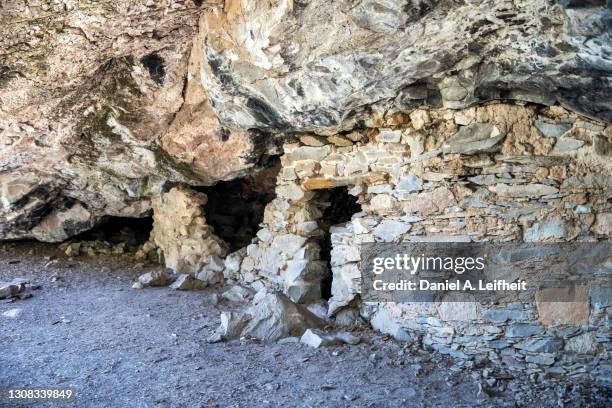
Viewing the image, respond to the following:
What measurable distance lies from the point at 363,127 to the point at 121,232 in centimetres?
462

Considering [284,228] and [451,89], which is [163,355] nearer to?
[284,228]

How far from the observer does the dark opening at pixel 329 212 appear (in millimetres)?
5107

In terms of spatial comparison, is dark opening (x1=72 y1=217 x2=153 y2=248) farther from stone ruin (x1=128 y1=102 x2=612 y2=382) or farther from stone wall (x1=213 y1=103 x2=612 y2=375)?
stone wall (x1=213 y1=103 x2=612 y2=375)

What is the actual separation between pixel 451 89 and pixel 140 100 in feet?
9.79

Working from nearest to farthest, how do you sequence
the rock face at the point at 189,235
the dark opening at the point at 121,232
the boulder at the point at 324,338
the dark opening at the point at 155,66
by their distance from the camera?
the boulder at the point at 324,338 < the dark opening at the point at 155,66 < the rock face at the point at 189,235 < the dark opening at the point at 121,232

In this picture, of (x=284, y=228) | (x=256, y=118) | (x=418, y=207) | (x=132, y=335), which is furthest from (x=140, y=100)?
(x=418, y=207)

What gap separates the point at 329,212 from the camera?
5.60 metres

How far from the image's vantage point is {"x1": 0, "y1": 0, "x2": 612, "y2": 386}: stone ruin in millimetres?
3111

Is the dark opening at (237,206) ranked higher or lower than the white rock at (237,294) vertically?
higher

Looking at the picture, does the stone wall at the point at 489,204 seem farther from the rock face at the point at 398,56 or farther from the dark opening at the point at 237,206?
the dark opening at the point at 237,206

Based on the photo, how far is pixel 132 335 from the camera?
4.14m

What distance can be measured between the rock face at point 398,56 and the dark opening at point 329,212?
1187 mm

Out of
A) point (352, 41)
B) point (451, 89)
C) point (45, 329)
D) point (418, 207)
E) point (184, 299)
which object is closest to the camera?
point (352, 41)

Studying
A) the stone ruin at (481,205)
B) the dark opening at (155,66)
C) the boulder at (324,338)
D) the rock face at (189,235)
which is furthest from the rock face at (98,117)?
the boulder at (324,338)
